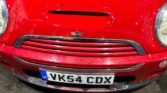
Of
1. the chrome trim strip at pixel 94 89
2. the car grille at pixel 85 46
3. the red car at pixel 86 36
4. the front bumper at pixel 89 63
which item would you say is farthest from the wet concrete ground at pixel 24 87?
the car grille at pixel 85 46

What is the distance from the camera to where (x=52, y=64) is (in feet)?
7.55

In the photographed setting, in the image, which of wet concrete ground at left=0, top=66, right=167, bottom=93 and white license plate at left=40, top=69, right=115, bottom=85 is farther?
wet concrete ground at left=0, top=66, right=167, bottom=93

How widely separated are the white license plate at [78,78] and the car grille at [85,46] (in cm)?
19

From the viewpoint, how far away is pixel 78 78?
237cm

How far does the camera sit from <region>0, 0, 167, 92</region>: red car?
2.23 meters

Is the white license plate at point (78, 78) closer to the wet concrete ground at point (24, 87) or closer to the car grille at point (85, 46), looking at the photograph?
the car grille at point (85, 46)

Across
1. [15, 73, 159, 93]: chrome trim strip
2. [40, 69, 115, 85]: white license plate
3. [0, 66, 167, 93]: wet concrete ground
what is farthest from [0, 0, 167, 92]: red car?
[0, 66, 167, 93]: wet concrete ground

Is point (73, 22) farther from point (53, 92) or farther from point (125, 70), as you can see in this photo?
Answer: point (53, 92)

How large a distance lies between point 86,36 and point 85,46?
0.08m

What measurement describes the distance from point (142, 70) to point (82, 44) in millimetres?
542

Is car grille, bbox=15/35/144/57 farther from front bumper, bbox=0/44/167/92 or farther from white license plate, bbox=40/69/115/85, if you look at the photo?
white license plate, bbox=40/69/115/85

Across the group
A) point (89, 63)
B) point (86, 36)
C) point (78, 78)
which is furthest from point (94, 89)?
point (86, 36)

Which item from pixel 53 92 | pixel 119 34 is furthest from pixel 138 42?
pixel 53 92

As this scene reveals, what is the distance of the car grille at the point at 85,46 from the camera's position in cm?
224
